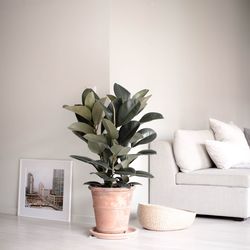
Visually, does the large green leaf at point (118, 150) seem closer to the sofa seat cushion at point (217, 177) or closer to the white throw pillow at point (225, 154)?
the sofa seat cushion at point (217, 177)

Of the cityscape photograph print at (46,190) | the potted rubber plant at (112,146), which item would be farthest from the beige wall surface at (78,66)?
the potted rubber plant at (112,146)

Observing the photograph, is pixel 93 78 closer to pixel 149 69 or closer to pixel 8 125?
pixel 149 69

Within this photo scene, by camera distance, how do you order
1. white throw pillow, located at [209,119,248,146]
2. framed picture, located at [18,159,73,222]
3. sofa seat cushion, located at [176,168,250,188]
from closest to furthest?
sofa seat cushion, located at [176,168,250,188], framed picture, located at [18,159,73,222], white throw pillow, located at [209,119,248,146]

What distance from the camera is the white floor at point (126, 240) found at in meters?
3.09

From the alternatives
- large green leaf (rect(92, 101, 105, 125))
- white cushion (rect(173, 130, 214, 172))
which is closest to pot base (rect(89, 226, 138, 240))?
large green leaf (rect(92, 101, 105, 125))

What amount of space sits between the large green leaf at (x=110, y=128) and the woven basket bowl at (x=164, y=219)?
0.71 metres

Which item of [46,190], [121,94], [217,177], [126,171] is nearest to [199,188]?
[217,177]

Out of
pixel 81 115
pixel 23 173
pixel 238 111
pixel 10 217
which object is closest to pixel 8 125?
pixel 23 173

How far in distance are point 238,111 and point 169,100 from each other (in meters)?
1.45

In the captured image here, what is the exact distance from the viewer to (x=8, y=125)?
176 inches

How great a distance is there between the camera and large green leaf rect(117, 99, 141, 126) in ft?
11.1

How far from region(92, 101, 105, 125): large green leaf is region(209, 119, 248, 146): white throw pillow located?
5.49 ft

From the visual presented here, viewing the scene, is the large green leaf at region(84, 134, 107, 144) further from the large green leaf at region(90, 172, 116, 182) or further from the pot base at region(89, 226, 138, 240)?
the pot base at region(89, 226, 138, 240)

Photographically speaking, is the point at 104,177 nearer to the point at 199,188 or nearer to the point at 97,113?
the point at 97,113
